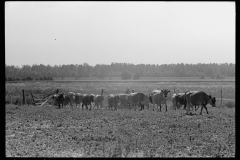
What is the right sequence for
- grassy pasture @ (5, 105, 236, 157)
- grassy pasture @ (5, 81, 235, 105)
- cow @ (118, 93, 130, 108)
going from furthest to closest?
grassy pasture @ (5, 81, 235, 105), cow @ (118, 93, 130, 108), grassy pasture @ (5, 105, 236, 157)

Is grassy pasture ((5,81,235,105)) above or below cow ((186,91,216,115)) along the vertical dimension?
below

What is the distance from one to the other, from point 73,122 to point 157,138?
6.50 meters

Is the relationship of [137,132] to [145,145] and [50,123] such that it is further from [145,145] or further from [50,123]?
[50,123]

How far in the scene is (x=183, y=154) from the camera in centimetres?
1022

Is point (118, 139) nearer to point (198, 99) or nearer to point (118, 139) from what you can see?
point (118, 139)

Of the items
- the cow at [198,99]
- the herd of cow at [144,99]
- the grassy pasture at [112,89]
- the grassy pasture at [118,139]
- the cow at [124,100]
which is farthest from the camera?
the grassy pasture at [112,89]

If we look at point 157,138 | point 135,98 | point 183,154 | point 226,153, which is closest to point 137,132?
point 157,138

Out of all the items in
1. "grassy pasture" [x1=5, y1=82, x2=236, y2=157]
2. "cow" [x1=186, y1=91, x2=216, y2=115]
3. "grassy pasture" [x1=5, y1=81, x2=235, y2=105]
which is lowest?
"grassy pasture" [x1=5, y1=82, x2=236, y2=157]

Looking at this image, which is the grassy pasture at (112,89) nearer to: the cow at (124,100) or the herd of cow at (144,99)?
the herd of cow at (144,99)

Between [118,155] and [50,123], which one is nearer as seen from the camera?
[118,155]

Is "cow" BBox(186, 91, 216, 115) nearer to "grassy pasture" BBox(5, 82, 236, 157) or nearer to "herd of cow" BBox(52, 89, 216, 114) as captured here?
"herd of cow" BBox(52, 89, 216, 114)

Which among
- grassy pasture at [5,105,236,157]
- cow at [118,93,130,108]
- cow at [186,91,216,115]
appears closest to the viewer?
grassy pasture at [5,105,236,157]

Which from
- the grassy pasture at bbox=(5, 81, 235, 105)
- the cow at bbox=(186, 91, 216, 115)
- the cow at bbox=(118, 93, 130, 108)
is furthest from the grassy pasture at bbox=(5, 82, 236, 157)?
the grassy pasture at bbox=(5, 81, 235, 105)

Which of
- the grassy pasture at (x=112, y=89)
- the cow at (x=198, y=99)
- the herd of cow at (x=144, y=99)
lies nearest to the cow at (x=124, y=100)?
the herd of cow at (x=144, y=99)
